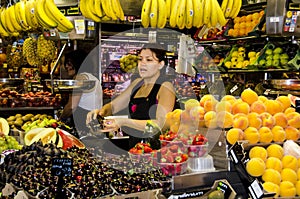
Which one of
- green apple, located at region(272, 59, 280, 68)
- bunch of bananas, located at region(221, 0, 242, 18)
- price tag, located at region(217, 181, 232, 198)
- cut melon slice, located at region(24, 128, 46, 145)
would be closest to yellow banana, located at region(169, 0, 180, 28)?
bunch of bananas, located at region(221, 0, 242, 18)

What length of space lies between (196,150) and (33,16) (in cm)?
238

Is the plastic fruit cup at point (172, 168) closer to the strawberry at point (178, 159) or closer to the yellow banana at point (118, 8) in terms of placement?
the strawberry at point (178, 159)

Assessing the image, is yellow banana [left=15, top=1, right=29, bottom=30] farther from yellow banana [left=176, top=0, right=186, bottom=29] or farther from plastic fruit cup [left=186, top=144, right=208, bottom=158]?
plastic fruit cup [left=186, top=144, right=208, bottom=158]

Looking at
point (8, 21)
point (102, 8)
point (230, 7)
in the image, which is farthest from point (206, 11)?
point (8, 21)

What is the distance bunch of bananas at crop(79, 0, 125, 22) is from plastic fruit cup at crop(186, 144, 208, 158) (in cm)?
172

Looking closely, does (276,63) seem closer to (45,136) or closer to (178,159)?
(45,136)

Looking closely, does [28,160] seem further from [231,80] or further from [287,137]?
[231,80]

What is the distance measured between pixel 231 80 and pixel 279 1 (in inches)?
88.7

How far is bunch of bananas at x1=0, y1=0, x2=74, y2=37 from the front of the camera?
3.85 m

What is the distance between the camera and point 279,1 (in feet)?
16.6

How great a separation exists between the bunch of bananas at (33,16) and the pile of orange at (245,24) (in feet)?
9.88

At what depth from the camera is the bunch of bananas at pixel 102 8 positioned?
368cm

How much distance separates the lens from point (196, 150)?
245 cm

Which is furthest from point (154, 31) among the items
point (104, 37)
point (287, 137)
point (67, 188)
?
point (67, 188)
